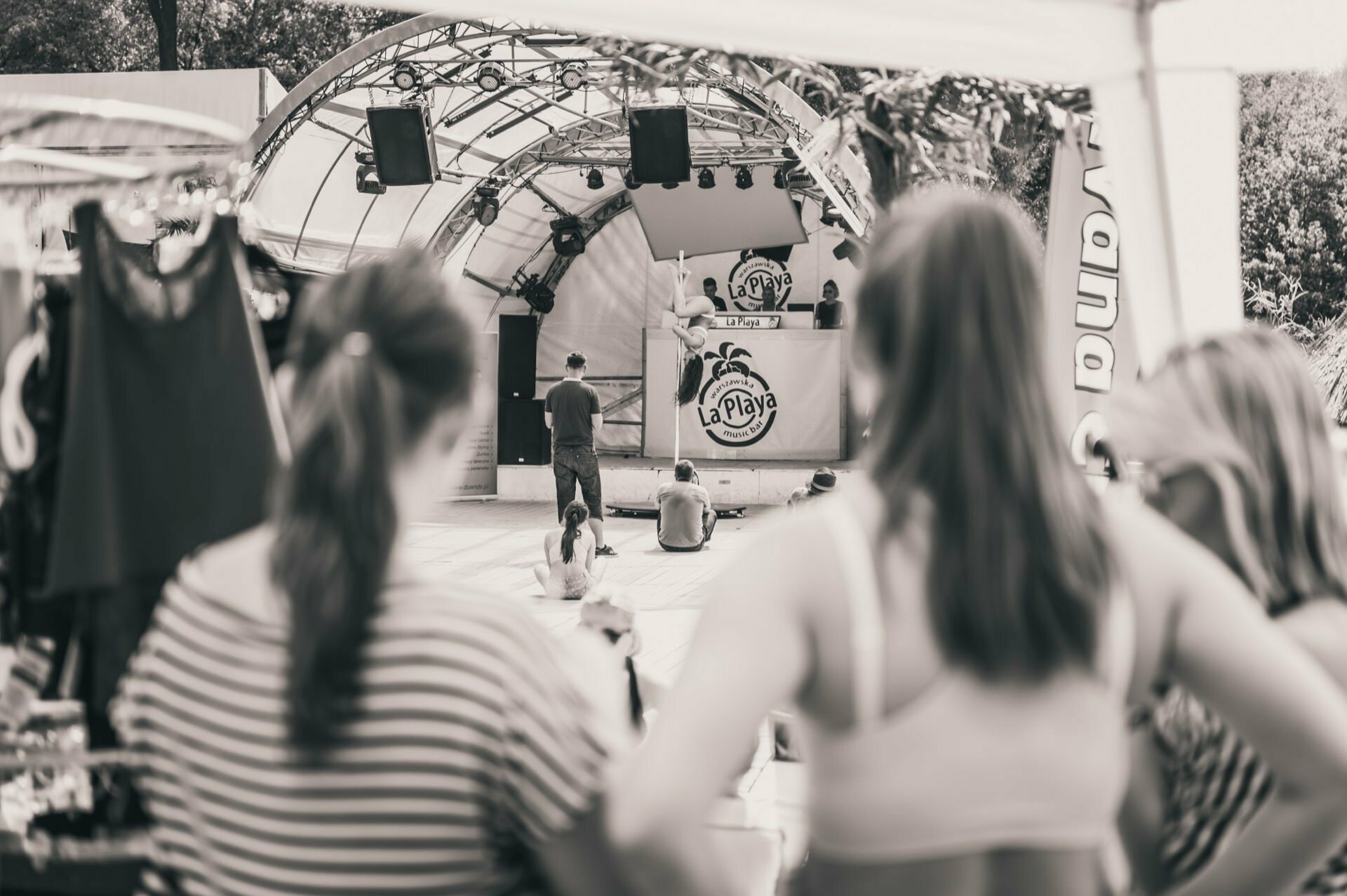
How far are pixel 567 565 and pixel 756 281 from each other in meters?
10.3

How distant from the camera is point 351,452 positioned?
39.8 inches

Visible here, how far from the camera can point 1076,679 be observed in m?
1.05

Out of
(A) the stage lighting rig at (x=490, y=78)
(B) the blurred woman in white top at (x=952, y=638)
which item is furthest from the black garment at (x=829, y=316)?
(B) the blurred woman in white top at (x=952, y=638)

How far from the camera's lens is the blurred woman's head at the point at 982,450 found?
39.7 inches

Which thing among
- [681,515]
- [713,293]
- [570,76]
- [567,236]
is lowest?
[681,515]

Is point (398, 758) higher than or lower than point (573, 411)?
higher

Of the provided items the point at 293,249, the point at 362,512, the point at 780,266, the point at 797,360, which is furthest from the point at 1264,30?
the point at 780,266

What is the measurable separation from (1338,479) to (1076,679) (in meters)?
0.58

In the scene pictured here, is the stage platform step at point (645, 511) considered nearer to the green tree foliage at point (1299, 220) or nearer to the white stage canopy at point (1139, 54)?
the green tree foliage at point (1299, 220)

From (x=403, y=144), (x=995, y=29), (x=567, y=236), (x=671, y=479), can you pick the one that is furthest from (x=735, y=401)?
(x=995, y=29)

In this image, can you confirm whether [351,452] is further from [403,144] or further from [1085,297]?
[403,144]

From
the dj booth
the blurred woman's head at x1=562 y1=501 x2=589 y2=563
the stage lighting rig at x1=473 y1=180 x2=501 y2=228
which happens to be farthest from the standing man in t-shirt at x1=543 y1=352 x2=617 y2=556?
the dj booth

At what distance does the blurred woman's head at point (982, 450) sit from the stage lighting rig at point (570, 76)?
10.2m

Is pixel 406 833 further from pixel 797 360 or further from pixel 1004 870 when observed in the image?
pixel 797 360
